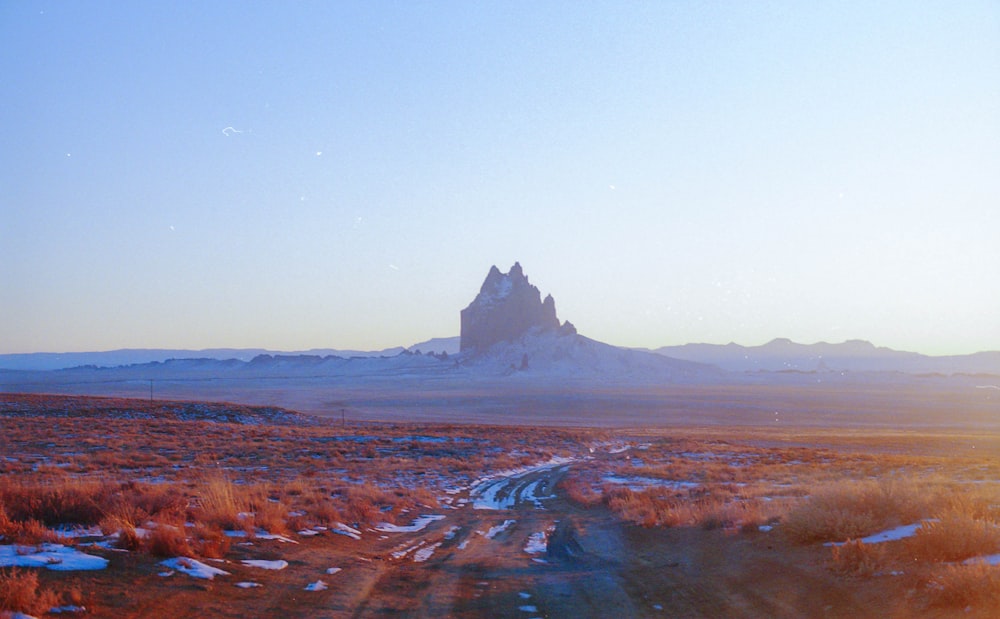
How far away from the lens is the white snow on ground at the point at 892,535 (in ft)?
29.0

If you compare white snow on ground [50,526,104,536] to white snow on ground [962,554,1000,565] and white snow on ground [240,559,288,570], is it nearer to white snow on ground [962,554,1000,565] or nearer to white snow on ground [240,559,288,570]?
white snow on ground [240,559,288,570]

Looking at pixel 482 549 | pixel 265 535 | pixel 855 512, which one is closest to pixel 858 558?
pixel 855 512

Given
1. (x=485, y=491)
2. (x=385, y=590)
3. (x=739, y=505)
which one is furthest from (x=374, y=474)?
(x=385, y=590)

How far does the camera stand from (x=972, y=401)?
119 metres

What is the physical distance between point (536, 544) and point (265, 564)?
5730mm

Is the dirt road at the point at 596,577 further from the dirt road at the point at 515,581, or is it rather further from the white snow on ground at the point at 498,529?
the white snow on ground at the point at 498,529

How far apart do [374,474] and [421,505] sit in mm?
6305

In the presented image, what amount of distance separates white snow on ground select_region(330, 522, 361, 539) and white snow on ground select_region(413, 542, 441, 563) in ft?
4.46

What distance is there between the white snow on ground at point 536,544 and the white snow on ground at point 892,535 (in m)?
5.02

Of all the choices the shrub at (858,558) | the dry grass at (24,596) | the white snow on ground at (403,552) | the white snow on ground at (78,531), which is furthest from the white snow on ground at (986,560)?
the white snow on ground at (78,531)

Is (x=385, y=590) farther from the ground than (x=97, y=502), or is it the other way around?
(x=97, y=502)

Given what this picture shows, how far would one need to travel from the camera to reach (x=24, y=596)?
6.04m

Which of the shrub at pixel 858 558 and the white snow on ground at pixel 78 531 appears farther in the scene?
the white snow on ground at pixel 78 531

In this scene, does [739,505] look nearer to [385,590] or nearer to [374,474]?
[385,590]
